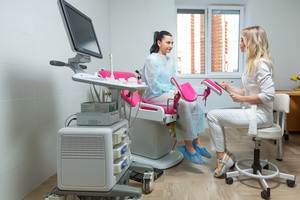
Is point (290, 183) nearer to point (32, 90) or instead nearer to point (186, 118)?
point (186, 118)

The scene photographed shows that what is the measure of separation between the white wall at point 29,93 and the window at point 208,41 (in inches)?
92.9

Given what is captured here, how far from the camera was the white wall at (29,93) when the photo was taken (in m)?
1.38

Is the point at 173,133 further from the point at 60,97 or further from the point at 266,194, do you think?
the point at 60,97

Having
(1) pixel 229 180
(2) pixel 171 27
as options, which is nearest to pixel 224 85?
(1) pixel 229 180

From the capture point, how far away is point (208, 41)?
4020mm

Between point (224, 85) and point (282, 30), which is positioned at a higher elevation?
point (282, 30)

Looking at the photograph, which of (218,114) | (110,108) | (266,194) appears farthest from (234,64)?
(110,108)

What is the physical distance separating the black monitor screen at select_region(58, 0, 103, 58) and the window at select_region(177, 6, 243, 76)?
2638mm

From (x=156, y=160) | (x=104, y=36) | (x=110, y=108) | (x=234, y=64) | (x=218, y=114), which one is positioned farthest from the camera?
(x=234, y=64)

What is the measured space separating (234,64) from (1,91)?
376 centimetres

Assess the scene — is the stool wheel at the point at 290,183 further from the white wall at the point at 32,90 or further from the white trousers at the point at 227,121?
the white wall at the point at 32,90

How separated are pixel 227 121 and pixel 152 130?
0.69m

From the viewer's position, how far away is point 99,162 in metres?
1.26

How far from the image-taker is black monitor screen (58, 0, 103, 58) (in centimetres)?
121
